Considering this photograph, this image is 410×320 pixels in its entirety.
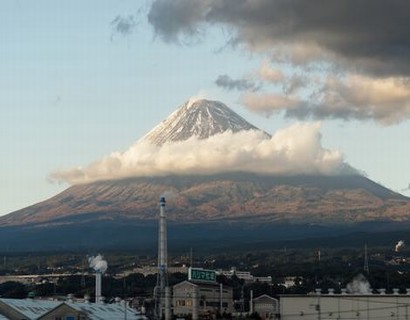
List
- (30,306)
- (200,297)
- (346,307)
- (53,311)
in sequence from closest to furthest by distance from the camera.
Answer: (346,307), (53,311), (30,306), (200,297)

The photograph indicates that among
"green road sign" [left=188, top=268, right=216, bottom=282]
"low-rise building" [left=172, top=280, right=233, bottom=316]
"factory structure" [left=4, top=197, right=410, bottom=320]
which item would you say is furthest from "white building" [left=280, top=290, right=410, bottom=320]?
"low-rise building" [left=172, top=280, right=233, bottom=316]

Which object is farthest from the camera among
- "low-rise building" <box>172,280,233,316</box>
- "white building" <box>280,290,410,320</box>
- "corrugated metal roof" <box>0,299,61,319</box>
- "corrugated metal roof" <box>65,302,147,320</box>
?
"low-rise building" <box>172,280,233,316</box>

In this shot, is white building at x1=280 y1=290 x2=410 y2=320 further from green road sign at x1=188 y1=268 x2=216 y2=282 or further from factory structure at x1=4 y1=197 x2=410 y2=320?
green road sign at x1=188 y1=268 x2=216 y2=282

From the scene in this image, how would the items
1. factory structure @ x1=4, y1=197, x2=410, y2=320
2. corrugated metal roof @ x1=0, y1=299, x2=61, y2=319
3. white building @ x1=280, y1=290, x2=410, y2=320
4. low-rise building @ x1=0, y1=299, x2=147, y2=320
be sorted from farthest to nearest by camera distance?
corrugated metal roof @ x1=0, y1=299, x2=61, y2=319 < low-rise building @ x1=0, y1=299, x2=147, y2=320 < factory structure @ x1=4, y1=197, x2=410, y2=320 < white building @ x1=280, y1=290, x2=410, y2=320

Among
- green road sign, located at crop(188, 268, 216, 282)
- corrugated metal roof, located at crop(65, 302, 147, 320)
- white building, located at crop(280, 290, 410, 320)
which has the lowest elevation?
corrugated metal roof, located at crop(65, 302, 147, 320)

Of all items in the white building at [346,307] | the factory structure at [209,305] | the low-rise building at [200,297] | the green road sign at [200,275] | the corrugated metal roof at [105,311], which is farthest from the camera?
the low-rise building at [200,297]

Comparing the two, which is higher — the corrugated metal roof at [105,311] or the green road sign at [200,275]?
the green road sign at [200,275]

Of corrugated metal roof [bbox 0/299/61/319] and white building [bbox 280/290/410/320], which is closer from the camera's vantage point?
white building [bbox 280/290/410/320]

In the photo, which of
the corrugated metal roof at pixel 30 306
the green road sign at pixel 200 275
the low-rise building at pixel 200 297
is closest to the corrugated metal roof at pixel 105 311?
the corrugated metal roof at pixel 30 306

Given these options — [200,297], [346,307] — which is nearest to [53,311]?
[346,307]

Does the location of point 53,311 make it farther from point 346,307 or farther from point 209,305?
point 209,305

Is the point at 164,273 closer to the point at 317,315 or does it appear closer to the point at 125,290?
the point at 317,315

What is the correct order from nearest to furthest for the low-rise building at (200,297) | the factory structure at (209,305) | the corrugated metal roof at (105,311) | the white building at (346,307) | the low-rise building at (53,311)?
1. the white building at (346,307)
2. the factory structure at (209,305)
3. the low-rise building at (53,311)
4. the corrugated metal roof at (105,311)
5. the low-rise building at (200,297)

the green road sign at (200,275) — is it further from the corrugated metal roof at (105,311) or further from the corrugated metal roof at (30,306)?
the corrugated metal roof at (30,306)
